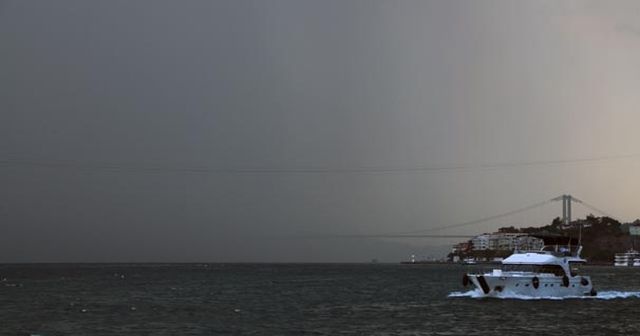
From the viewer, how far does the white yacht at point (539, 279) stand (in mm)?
82562

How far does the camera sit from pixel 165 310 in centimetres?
7150

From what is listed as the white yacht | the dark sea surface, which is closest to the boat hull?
the white yacht

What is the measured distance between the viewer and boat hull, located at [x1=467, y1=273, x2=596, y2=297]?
8231 centimetres

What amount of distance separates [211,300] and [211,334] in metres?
37.6

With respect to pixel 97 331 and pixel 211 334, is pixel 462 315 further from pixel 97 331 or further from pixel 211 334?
pixel 97 331

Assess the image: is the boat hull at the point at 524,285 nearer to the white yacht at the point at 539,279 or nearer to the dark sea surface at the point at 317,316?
the white yacht at the point at 539,279

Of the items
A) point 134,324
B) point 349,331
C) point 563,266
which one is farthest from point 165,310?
point 563,266

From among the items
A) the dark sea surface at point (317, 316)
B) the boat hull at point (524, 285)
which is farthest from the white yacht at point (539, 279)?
the dark sea surface at point (317, 316)

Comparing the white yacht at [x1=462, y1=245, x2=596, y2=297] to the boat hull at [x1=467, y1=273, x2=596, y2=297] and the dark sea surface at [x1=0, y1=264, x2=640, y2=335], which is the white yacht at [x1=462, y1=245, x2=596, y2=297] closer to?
the boat hull at [x1=467, y1=273, x2=596, y2=297]

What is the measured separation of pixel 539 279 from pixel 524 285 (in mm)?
2098

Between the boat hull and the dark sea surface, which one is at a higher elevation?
the boat hull

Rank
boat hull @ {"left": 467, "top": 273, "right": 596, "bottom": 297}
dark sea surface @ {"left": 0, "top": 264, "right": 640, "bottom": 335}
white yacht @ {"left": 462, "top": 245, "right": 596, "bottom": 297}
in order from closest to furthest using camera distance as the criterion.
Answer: dark sea surface @ {"left": 0, "top": 264, "right": 640, "bottom": 335} < boat hull @ {"left": 467, "top": 273, "right": 596, "bottom": 297} < white yacht @ {"left": 462, "top": 245, "right": 596, "bottom": 297}

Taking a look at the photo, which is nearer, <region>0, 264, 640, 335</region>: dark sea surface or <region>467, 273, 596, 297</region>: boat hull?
<region>0, 264, 640, 335</region>: dark sea surface

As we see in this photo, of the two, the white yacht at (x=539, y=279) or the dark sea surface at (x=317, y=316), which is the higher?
the white yacht at (x=539, y=279)
